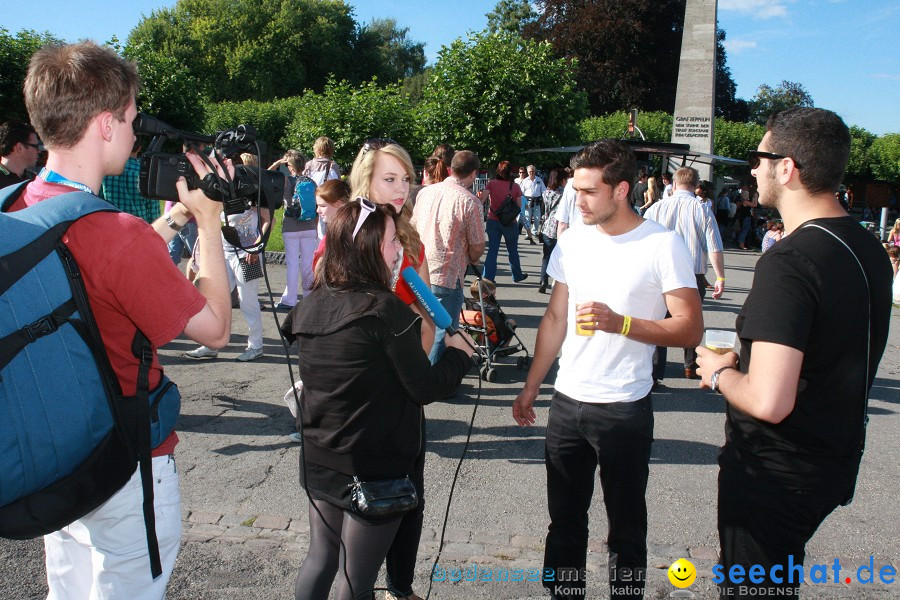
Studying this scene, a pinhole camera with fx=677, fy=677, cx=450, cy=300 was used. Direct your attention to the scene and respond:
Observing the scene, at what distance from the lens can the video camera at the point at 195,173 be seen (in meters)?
2.01

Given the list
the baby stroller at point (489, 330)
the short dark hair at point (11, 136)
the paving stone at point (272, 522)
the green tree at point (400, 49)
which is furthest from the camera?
the green tree at point (400, 49)

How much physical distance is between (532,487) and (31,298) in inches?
131

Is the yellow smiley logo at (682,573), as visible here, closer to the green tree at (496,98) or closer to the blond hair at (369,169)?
the blond hair at (369,169)

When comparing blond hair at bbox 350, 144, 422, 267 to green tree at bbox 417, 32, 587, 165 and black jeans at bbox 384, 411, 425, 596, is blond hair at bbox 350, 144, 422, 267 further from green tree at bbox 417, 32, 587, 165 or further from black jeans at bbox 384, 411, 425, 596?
green tree at bbox 417, 32, 587, 165

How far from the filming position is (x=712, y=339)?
249 cm

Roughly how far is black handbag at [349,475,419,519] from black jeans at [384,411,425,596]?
0.33 m

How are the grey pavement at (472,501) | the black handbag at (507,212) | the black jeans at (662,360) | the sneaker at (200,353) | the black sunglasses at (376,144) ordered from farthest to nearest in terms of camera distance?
the black handbag at (507,212)
the sneaker at (200,353)
the black jeans at (662,360)
the black sunglasses at (376,144)
the grey pavement at (472,501)

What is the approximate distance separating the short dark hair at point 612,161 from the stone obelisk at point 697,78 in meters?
19.2

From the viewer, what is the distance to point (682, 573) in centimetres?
337

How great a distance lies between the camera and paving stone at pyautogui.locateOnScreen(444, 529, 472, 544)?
12.0 ft

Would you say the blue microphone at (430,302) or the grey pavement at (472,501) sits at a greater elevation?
the blue microphone at (430,302)

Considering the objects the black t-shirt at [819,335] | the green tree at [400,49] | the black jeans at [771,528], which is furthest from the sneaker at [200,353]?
the green tree at [400,49]

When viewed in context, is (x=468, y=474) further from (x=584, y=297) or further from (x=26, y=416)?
(x=26, y=416)

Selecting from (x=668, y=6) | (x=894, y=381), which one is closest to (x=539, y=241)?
(x=894, y=381)
